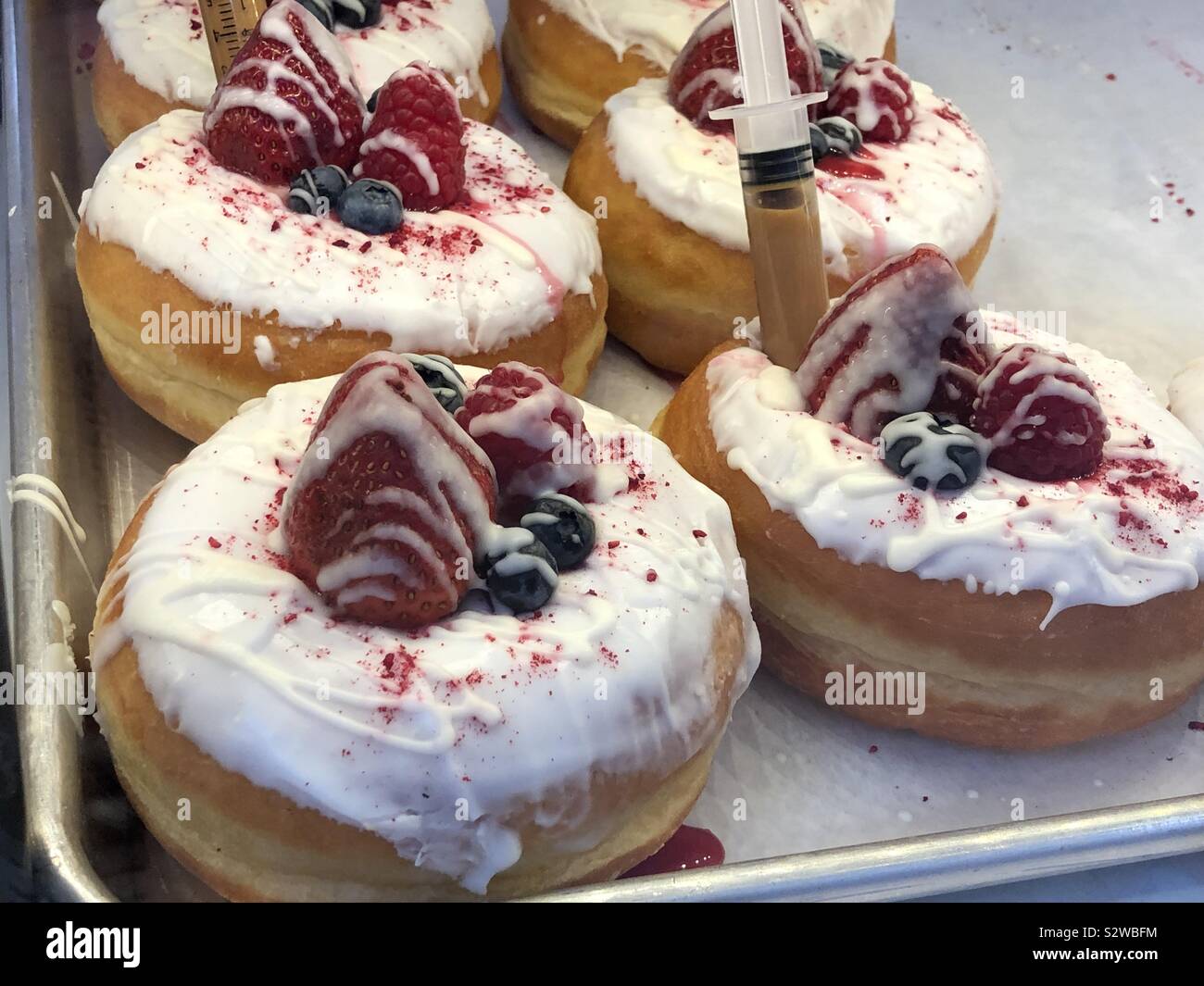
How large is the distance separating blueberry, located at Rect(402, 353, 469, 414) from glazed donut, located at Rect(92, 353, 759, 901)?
95 mm

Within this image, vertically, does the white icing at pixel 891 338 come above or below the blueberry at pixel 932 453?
above

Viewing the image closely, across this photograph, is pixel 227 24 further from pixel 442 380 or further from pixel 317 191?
pixel 442 380

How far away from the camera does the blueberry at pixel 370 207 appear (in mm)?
1967

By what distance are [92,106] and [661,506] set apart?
1.69 m

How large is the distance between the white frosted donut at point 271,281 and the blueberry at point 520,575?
59 cm

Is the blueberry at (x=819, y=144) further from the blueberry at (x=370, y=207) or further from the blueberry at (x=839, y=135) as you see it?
the blueberry at (x=370, y=207)

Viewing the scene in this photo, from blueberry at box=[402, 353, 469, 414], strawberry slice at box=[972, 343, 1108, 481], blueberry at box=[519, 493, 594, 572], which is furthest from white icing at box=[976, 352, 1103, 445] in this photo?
blueberry at box=[402, 353, 469, 414]

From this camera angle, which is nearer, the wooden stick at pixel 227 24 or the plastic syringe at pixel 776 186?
the plastic syringe at pixel 776 186

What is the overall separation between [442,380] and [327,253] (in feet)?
1.34

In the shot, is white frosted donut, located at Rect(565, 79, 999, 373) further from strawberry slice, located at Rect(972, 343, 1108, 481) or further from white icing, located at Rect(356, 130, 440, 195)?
strawberry slice, located at Rect(972, 343, 1108, 481)

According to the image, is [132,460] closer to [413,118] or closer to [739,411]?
[413,118]

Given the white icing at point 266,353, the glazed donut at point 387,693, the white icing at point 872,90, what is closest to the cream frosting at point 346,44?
the white icing at point 266,353

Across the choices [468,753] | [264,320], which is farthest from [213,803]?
[264,320]
